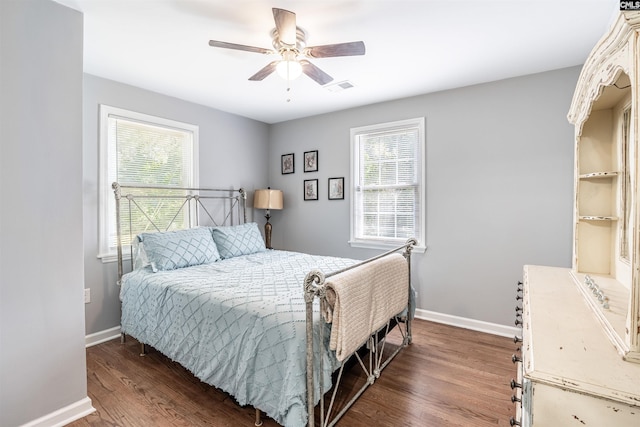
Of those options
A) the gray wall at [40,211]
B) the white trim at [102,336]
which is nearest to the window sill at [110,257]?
the white trim at [102,336]

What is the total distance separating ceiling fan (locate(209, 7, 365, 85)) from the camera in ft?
5.86

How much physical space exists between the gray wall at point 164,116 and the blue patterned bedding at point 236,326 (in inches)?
15.5

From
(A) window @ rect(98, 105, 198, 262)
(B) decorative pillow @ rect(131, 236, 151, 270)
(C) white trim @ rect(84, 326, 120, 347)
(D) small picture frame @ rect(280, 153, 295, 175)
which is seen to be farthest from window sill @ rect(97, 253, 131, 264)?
(D) small picture frame @ rect(280, 153, 295, 175)

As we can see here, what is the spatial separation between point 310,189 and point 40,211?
297 centimetres

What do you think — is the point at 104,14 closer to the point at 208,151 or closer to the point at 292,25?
the point at 292,25

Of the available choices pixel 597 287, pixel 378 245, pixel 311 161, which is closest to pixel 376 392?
pixel 597 287

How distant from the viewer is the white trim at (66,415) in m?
1.76

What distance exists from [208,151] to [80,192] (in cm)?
204

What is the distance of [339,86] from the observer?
3.15 m

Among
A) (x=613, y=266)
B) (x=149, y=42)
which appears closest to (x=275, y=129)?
(x=149, y=42)

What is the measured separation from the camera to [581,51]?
2.43 metres

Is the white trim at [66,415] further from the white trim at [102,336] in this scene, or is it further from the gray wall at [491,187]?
the gray wall at [491,187]

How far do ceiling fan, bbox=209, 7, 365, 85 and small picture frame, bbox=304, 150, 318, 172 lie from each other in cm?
190

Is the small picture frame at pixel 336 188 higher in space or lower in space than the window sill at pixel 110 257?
higher
